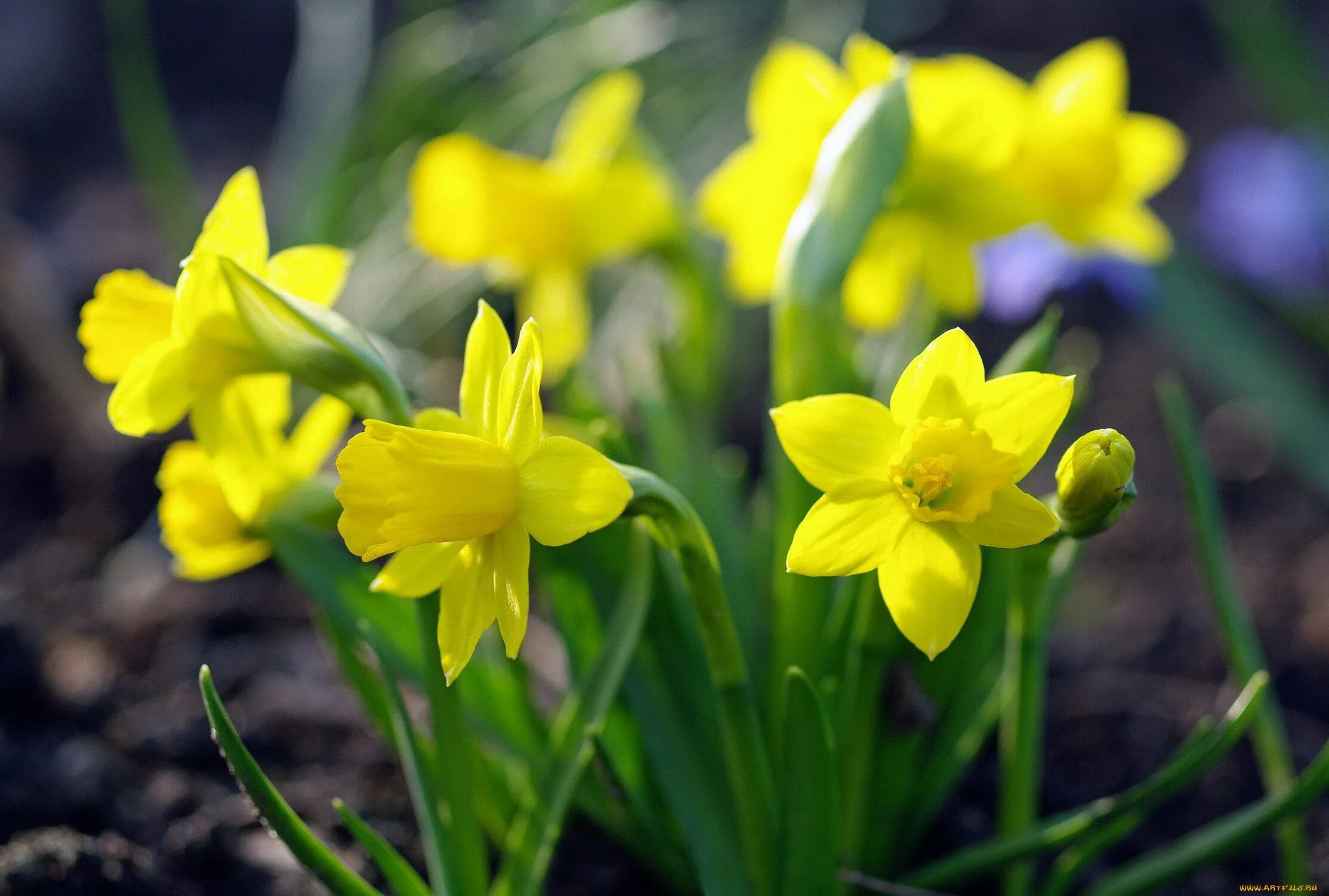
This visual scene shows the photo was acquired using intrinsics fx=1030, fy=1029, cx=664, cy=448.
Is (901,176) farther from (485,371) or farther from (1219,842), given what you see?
(1219,842)

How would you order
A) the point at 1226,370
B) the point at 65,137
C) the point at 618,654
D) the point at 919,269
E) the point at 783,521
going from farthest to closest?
1. the point at 65,137
2. the point at 1226,370
3. the point at 919,269
4. the point at 783,521
5. the point at 618,654

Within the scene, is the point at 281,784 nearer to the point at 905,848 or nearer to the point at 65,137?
the point at 905,848

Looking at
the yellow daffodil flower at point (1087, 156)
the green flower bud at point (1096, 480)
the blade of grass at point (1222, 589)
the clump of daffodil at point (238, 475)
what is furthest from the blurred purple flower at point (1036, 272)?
the clump of daffodil at point (238, 475)

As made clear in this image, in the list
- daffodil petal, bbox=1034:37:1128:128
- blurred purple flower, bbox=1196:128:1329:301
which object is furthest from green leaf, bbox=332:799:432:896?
blurred purple flower, bbox=1196:128:1329:301

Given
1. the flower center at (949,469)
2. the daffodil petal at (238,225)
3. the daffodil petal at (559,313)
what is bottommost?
the daffodil petal at (559,313)

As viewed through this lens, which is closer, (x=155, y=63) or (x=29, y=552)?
(x=29, y=552)

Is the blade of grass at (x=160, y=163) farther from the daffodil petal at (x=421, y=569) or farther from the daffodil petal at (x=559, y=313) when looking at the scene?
the daffodil petal at (x=421, y=569)

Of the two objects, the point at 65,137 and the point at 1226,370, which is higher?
the point at 65,137

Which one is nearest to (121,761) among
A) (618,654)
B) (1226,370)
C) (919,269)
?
(618,654)
